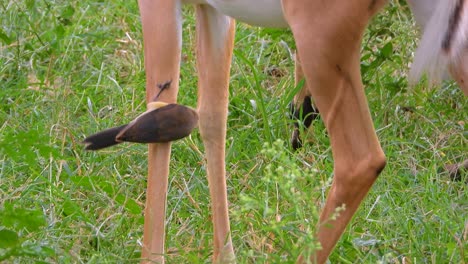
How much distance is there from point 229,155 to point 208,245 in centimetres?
63

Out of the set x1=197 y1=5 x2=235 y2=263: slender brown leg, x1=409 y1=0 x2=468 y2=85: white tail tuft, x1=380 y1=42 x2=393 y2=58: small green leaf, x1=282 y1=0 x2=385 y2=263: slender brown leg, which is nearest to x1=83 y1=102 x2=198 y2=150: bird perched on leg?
x1=197 y1=5 x2=235 y2=263: slender brown leg

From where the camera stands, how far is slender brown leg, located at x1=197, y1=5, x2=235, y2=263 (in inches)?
151

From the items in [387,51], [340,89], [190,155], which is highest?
[340,89]

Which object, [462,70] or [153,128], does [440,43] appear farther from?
[153,128]

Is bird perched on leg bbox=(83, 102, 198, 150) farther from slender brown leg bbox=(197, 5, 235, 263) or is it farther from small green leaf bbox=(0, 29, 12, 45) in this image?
small green leaf bbox=(0, 29, 12, 45)

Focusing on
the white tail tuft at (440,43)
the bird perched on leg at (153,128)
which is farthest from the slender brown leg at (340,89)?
the bird perched on leg at (153,128)

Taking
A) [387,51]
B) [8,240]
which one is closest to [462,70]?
[8,240]

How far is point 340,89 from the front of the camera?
308 centimetres

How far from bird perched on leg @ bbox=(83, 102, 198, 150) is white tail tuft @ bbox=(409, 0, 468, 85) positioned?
32.9 inches

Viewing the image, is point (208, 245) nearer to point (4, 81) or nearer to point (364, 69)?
point (364, 69)

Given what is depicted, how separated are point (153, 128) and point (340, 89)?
27.6 inches

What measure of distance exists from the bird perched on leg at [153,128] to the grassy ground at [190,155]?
0.20 meters

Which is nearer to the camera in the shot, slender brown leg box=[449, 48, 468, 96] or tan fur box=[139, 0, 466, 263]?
tan fur box=[139, 0, 466, 263]

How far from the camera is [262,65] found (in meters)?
5.32
